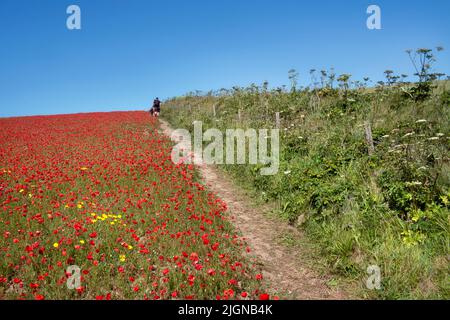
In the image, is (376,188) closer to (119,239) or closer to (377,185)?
(377,185)

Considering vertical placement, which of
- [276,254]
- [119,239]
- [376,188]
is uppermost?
[376,188]

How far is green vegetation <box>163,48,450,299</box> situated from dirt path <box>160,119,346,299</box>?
1.43 ft

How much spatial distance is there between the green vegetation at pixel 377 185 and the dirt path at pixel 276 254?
44cm

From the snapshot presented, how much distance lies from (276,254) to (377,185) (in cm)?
273

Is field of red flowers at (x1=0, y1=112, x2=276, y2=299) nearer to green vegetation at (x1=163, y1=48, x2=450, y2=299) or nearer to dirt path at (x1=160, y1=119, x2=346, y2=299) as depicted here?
dirt path at (x1=160, y1=119, x2=346, y2=299)

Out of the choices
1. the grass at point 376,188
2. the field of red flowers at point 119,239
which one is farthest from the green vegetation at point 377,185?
the field of red flowers at point 119,239

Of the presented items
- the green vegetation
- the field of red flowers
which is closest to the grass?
the green vegetation

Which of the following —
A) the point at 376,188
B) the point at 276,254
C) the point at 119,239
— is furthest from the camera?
the point at 376,188

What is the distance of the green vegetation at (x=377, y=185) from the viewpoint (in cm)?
523

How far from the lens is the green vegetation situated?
523cm

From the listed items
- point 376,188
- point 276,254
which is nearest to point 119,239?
point 276,254

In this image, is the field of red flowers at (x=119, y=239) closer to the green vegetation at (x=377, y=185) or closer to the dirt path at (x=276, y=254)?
the dirt path at (x=276, y=254)

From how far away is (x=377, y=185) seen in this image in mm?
7234
